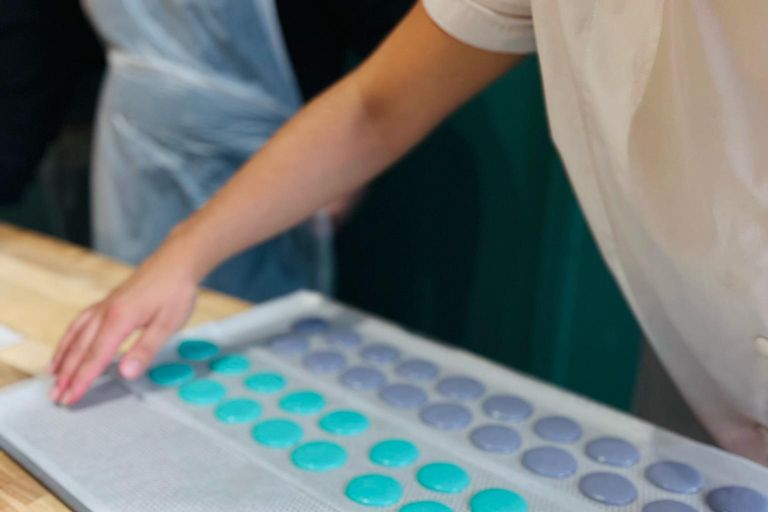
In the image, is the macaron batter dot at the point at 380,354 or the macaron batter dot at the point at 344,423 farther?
the macaron batter dot at the point at 380,354

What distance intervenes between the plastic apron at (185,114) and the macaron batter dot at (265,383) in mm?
438

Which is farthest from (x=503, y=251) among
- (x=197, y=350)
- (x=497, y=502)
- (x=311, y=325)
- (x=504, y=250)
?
(x=497, y=502)

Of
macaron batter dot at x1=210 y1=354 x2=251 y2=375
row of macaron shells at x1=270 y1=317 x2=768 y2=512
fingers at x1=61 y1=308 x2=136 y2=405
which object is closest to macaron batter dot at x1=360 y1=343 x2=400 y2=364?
row of macaron shells at x1=270 y1=317 x2=768 y2=512

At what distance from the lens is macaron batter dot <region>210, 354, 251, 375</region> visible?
0.65 meters

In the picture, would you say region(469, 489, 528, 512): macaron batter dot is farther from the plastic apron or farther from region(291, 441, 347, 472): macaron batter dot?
the plastic apron

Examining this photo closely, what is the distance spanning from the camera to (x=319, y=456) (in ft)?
1.72

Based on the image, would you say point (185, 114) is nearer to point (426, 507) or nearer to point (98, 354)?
point (98, 354)

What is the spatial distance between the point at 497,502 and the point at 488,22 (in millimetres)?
334

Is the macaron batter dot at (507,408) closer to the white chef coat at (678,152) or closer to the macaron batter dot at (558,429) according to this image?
the macaron batter dot at (558,429)

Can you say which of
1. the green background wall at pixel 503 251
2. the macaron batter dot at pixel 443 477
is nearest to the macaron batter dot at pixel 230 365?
the macaron batter dot at pixel 443 477

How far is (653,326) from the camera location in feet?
1.91

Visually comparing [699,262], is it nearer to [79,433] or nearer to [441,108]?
[441,108]

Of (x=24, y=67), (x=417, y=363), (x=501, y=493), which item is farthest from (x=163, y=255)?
(x=24, y=67)

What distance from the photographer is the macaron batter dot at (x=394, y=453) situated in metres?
0.52
